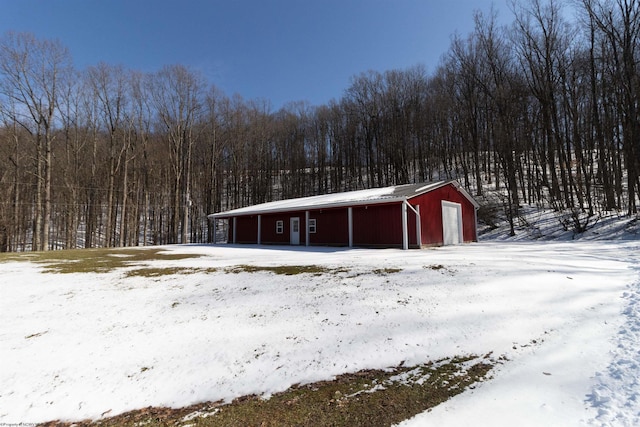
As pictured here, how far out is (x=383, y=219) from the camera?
14273mm

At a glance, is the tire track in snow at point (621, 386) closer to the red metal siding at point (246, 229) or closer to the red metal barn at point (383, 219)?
the red metal barn at point (383, 219)

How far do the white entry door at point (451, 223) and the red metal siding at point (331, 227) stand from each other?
5275mm

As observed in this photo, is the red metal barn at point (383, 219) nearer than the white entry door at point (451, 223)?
Yes

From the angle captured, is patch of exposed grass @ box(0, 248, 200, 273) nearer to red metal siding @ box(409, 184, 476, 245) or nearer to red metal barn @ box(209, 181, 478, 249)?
red metal barn @ box(209, 181, 478, 249)

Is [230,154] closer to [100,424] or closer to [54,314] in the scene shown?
[54,314]

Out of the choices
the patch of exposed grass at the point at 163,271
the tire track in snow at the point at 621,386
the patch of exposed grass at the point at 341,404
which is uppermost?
the patch of exposed grass at the point at 163,271

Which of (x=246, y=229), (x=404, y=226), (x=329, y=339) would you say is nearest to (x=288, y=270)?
(x=329, y=339)

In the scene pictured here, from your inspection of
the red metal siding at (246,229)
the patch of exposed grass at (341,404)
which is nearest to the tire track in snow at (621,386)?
the patch of exposed grass at (341,404)

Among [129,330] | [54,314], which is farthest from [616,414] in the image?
[54,314]

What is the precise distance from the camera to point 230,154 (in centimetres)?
3234

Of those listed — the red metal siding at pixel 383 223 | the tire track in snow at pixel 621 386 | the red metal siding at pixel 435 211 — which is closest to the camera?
the tire track in snow at pixel 621 386

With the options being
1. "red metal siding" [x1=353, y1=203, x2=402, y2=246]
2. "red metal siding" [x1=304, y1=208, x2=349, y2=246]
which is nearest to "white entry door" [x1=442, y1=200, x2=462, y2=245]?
"red metal siding" [x1=353, y1=203, x2=402, y2=246]

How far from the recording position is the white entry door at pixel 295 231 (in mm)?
18203

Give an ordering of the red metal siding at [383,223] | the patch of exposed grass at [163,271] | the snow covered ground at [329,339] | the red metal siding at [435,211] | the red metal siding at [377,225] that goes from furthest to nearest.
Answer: the red metal siding at [435,211] < the red metal siding at [383,223] < the red metal siding at [377,225] < the patch of exposed grass at [163,271] < the snow covered ground at [329,339]
